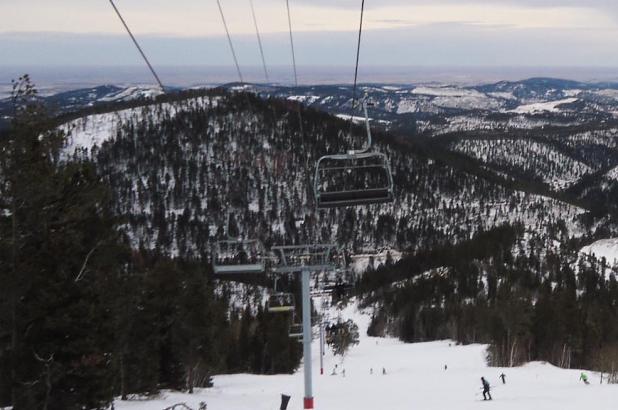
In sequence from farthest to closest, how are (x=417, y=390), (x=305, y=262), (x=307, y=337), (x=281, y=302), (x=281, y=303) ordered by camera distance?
(x=417, y=390), (x=281, y=303), (x=281, y=302), (x=305, y=262), (x=307, y=337)

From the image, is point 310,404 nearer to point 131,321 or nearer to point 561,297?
point 131,321

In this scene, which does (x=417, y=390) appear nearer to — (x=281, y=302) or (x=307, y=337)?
(x=281, y=302)

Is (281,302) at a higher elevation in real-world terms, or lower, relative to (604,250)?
higher

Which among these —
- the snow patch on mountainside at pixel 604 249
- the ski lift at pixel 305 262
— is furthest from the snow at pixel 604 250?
the ski lift at pixel 305 262

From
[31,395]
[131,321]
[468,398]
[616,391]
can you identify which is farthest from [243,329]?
[31,395]

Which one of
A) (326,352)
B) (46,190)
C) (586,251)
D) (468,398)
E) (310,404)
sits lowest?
(586,251)

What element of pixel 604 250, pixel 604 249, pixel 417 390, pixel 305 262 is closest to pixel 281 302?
pixel 305 262

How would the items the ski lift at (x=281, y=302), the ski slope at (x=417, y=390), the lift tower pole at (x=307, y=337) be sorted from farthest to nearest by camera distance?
the ski slope at (x=417, y=390)
the ski lift at (x=281, y=302)
the lift tower pole at (x=307, y=337)

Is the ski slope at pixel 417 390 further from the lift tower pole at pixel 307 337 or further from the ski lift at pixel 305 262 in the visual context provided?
the ski lift at pixel 305 262
